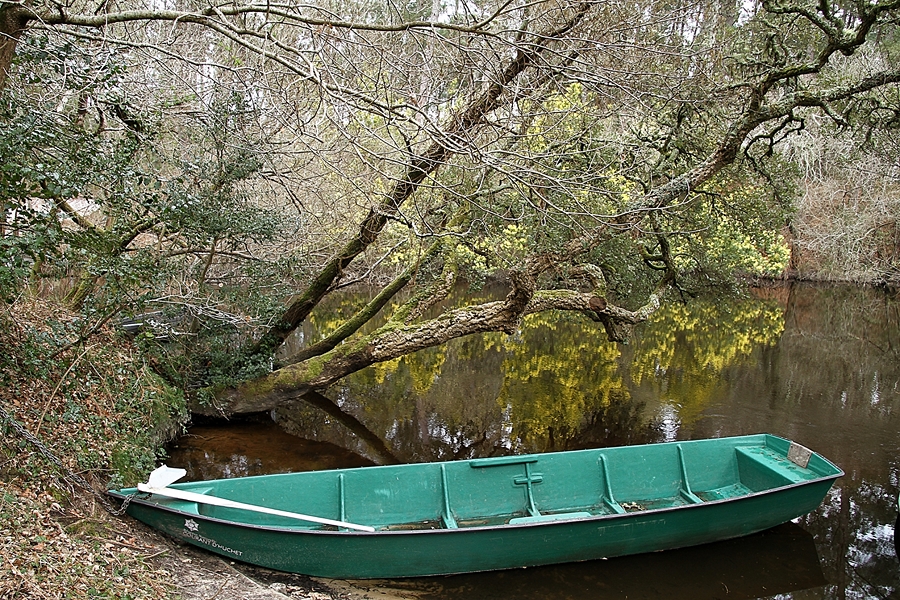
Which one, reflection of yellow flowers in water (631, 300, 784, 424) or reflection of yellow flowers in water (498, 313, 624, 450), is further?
reflection of yellow flowers in water (631, 300, 784, 424)

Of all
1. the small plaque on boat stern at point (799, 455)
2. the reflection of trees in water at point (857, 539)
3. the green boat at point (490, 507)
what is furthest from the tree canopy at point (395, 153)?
the reflection of trees in water at point (857, 539)

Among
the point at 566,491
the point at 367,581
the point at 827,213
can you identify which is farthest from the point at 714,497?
the point at 827,213

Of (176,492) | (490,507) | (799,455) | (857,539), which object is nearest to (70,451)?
(176,492)

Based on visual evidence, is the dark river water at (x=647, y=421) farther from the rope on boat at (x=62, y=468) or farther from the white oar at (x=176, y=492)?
the rope on boat at (x=62, y=468)

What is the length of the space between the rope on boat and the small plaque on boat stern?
7.18 meters

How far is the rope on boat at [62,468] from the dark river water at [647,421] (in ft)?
8.25

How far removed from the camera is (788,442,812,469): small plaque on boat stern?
731 centimetres

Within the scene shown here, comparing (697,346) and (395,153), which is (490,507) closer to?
(395,153)

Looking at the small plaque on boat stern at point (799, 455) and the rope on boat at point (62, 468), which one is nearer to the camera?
the rope on boat at point (62, 468)

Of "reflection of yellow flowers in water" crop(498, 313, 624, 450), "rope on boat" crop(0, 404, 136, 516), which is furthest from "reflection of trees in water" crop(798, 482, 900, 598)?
"rope on boat" crop(0, 404, 136, 516)

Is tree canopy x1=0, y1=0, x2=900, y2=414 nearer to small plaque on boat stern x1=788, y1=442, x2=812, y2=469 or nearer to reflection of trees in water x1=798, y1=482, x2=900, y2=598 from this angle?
small plaque on boat stern x1=788, y1=442, x2=812, y2=469

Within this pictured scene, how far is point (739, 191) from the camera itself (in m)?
10.3

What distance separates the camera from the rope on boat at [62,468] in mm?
5152

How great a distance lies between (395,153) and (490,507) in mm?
4052
